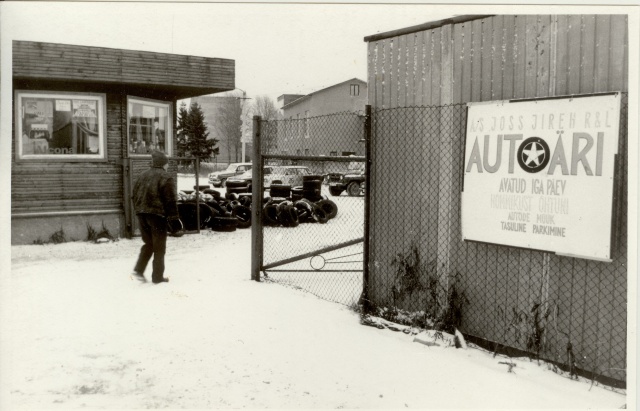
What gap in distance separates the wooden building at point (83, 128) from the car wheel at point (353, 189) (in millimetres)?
12576

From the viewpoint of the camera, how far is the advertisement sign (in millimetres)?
4172

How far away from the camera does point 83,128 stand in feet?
33.0

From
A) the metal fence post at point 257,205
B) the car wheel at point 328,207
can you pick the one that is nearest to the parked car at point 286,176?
the car wheel at point 328,207

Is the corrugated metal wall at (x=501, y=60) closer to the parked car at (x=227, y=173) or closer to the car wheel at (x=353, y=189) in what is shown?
the car wheel at (x=353, y=189)

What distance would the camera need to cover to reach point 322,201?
1465cm

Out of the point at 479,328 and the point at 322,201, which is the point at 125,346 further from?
the point at 322,201

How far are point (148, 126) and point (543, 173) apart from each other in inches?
334

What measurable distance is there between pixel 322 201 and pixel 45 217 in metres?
6.82

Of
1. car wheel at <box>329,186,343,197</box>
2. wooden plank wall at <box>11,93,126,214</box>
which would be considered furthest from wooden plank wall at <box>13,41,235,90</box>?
car wheel at <box>329,186,343,197</box>

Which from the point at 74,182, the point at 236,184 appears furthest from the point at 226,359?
the point at 236,184

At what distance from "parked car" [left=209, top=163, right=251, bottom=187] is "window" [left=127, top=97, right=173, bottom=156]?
14.7 m

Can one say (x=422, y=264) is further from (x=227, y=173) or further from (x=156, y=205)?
(x=227, y=173)

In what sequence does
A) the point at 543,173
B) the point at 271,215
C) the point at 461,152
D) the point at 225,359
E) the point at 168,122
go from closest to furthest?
1. the point at 543,173
2. the point at 225,359
3. the point at 461,152
4. the point at 168,122
5. the point at 271,215

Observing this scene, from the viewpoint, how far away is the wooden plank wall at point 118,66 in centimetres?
887
